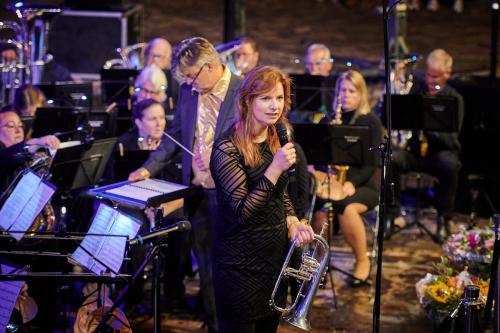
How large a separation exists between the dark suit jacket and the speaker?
21.2 feet

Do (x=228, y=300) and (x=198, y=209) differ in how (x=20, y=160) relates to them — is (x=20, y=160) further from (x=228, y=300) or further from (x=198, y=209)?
(x=228, y=300)

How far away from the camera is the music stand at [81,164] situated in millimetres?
6086

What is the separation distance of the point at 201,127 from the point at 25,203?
119 centimetres

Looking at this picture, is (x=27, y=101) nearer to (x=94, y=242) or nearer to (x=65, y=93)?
(x=65, y=93)

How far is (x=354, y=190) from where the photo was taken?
7.37 meters

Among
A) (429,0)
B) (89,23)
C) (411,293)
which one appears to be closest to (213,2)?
(429,0)

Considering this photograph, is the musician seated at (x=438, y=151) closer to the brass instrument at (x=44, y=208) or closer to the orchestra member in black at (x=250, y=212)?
the brass instrument at (x=44, y=208)

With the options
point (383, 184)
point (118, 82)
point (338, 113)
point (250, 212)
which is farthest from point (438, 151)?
point (250, 212)

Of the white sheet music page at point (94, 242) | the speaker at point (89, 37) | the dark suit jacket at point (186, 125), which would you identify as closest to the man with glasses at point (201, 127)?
the dark suit jacket at point (186, 125)

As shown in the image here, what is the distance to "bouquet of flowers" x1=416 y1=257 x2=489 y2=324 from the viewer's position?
6004mm

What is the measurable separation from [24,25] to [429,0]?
9.73 metres

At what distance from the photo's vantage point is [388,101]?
184 inches

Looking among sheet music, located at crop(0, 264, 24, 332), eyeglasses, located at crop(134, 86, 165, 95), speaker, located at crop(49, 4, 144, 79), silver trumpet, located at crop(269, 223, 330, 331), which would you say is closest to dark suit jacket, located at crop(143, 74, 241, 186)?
sheet music, located at crop(0, 264, 24, 332)

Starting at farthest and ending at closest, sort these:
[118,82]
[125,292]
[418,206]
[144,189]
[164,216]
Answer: [418,206] → [118,82] → [164,216] → [144,189] → [125,292]
